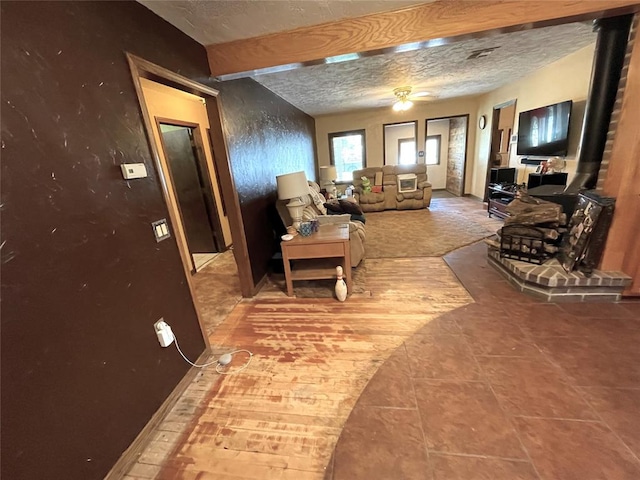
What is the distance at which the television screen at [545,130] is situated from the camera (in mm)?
3438

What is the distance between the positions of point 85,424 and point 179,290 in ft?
2.52

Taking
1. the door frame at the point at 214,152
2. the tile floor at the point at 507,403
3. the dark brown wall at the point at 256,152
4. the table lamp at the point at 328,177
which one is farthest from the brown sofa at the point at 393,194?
the tile floor at the point at 507,403

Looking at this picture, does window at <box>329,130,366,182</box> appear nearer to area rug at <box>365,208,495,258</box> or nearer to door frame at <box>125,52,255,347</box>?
area rug at <box>365,208,495,258</box>

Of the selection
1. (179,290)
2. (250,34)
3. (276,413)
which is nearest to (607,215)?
(276,413)

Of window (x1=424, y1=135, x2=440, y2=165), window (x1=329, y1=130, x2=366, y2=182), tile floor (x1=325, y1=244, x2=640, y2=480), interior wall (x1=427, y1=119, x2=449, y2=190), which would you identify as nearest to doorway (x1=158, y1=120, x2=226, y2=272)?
tile floor (x1=325, y1=244, x2=640, y2=480)

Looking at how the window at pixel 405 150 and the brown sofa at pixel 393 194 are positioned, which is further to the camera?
the window at pixel 405 150

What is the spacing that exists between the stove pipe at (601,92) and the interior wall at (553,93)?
1215mm

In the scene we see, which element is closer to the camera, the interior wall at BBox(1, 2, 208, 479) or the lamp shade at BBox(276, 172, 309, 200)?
the interior wall at BBox(1, 2, 208, 479)

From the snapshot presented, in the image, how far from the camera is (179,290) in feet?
5.65

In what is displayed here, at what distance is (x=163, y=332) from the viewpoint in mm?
1534

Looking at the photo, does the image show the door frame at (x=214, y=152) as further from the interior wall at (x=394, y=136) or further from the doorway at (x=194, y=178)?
the interior wall at (x=394, y=136)

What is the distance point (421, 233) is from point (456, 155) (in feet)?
15.9

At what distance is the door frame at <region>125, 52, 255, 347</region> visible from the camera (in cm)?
151

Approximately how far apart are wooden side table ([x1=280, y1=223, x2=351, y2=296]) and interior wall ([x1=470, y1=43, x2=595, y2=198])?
332cm
